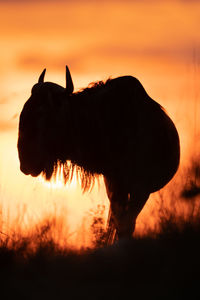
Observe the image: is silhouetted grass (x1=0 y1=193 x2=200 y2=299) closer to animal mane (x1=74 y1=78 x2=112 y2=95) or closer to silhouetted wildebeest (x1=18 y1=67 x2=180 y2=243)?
silhouetted wildebeest (x1=18 y1=67 x2=180 y2=243)

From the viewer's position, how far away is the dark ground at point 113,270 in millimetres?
4844

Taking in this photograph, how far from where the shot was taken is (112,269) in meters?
5.27

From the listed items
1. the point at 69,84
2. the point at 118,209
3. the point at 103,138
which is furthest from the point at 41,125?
the point at 118,209

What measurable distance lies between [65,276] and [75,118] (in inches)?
116

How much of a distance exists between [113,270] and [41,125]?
289cm

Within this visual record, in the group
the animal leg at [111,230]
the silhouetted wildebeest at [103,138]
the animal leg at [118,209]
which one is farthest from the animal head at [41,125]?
the animal leg at [111,230]

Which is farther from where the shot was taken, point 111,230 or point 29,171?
point 29,171

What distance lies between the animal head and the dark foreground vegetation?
2.04 metres

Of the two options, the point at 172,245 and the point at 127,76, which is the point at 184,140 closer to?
the point at 127,76

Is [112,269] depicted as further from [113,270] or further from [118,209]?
[118,209]

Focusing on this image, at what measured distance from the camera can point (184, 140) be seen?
8711mm

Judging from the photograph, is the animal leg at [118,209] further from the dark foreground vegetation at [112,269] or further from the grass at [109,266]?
the dark foreground vegetation at [112,269]

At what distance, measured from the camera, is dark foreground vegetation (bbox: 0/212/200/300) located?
15.9 feet

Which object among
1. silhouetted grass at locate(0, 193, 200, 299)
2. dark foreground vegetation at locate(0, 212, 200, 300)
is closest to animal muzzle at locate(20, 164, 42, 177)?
silhouetted grass at locate(0, 193, 200, 299)
